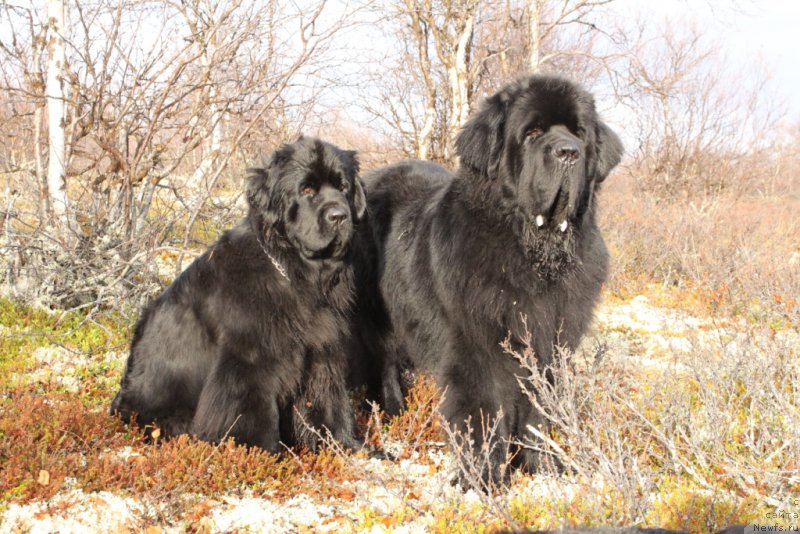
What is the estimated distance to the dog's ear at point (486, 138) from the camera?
3.50m

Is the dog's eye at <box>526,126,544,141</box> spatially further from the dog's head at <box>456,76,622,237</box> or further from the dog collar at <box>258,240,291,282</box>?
the dog collar at <box>258,240,291,282</box>

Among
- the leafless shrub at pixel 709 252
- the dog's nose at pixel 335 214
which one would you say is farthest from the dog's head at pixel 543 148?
the leafless shrub at pixel 709 252

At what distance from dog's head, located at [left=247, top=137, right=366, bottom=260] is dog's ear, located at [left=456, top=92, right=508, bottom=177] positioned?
76 cm

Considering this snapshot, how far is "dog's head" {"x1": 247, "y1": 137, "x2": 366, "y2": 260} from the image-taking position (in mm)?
3781

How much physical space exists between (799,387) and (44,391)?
200 inches

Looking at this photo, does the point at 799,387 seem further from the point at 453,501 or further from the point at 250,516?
the point at 250,516

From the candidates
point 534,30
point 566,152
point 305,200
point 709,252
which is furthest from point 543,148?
point 534,30

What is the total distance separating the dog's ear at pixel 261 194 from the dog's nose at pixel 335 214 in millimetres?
340

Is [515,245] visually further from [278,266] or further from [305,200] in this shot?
[278,266]

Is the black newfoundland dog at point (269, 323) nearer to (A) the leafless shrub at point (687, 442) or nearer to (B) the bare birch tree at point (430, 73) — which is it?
(A) the leafless shrub at point (687, 442)

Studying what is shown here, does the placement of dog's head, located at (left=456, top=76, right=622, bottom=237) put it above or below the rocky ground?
above

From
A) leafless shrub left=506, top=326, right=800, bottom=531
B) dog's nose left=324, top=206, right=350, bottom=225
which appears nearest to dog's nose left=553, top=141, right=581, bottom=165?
leafless shrub left=506, top=326, right=800, bottom=531

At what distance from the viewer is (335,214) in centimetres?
372

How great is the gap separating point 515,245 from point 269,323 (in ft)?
4.90
